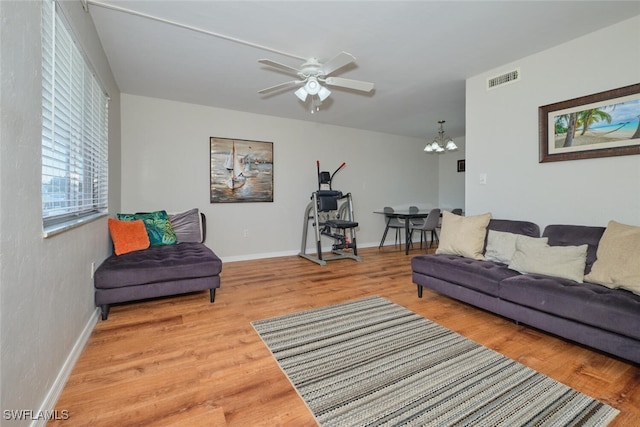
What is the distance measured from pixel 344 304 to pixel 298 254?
7.74 ft

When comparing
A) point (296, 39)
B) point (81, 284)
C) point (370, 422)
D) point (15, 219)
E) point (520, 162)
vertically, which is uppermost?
point (296, 39)

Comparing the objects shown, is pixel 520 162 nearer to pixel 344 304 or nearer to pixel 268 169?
pixel 344 304

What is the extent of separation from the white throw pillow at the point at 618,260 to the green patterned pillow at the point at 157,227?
154 inches

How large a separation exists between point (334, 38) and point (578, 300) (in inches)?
102

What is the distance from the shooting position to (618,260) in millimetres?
1897

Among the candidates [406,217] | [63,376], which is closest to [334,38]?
[63,376]

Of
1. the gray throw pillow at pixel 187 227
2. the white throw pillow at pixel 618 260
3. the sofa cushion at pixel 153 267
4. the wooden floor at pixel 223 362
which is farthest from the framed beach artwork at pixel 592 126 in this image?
the gray throw pillow at pixel 187 227

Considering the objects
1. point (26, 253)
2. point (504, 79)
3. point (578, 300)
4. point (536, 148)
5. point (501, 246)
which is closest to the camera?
point (26, 253)

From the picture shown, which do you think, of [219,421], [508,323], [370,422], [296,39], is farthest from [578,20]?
[219,421]

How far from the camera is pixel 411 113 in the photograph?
4.69 m

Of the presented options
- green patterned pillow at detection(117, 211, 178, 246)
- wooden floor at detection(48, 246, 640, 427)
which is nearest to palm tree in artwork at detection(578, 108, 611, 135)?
wooden floor at detection(48, 246, 640, 427)

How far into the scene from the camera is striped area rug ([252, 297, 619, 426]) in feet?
4.42

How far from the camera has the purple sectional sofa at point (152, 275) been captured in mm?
2371

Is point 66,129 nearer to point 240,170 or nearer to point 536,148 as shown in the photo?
point 240,170
